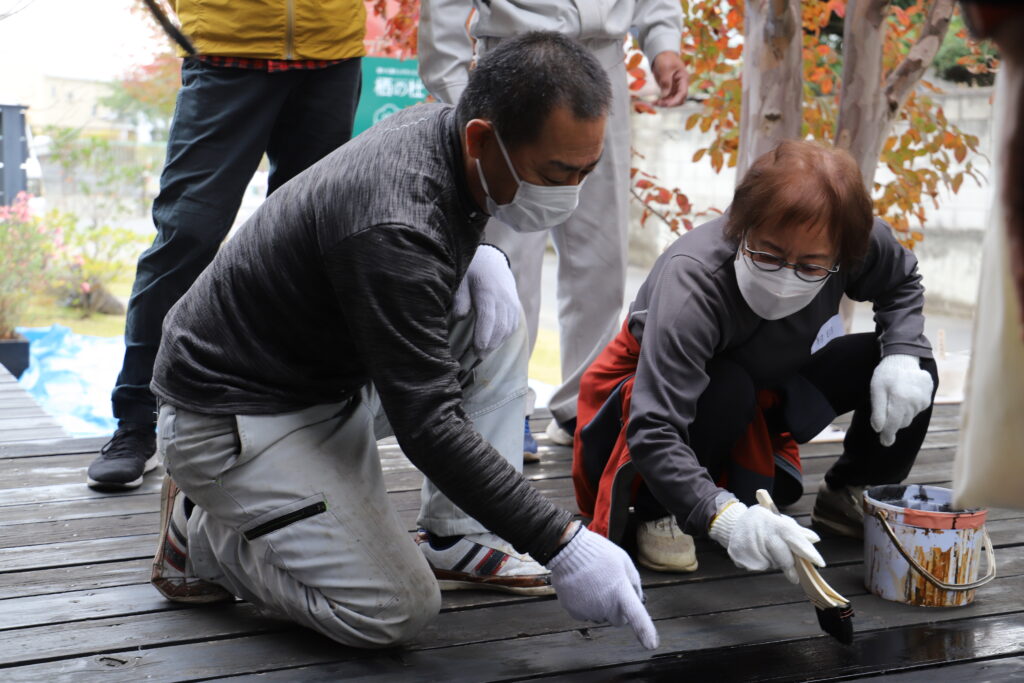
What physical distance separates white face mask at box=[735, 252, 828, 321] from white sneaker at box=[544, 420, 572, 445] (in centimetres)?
97

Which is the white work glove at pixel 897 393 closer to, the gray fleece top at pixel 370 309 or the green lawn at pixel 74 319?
the gray fleece top at pixel 370 309

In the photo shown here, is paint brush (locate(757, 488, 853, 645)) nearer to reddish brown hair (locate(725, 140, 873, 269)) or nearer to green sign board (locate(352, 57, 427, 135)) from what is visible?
reddish brown hair (locate(725, 140, 873, 269))

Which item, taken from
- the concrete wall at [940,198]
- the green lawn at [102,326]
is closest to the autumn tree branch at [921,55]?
the concrete wall at [940,198]

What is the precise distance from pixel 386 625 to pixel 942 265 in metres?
6.82

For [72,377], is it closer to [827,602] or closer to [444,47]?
[444,47]

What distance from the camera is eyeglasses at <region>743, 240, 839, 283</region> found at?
1753mm

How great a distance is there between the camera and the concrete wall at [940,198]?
687 centimetres

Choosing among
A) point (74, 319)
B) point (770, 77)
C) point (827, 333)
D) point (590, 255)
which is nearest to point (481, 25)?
point (590, 255)

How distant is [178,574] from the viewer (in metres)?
1.74

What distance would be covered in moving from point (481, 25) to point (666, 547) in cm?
124

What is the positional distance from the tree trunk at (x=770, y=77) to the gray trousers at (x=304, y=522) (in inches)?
66.5

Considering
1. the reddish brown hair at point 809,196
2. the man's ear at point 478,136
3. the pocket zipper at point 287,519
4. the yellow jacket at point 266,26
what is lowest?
the pocket zipper at point 287,519

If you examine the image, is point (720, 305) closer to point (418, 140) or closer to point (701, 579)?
point (701, 579)

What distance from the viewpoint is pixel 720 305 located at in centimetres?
181
